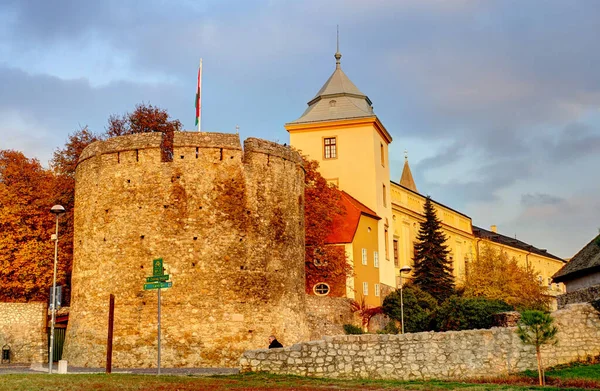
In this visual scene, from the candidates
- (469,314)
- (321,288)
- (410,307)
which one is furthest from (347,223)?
(469,314)

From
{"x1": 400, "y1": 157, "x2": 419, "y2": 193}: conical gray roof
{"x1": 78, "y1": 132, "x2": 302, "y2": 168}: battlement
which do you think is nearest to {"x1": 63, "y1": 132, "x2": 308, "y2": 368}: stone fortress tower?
{"x1": 78, "y1": 132, "x2": 302, "y2": 168}: battlement

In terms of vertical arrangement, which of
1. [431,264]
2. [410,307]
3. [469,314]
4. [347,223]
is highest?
[347,223]

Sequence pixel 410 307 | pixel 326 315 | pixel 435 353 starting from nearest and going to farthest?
pixel 435 353 → pixel 326 315 → pixel 410 307

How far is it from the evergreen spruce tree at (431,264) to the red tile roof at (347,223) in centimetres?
814

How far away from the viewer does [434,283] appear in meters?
55.4

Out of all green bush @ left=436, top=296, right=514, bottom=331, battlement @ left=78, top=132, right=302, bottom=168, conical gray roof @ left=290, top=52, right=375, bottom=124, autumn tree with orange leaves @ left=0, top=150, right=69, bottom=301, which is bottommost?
green bush @ left=436, top=296, right=514, bottom=331

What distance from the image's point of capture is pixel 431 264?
185ft

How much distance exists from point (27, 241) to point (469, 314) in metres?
22.0

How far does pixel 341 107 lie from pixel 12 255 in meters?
27.8

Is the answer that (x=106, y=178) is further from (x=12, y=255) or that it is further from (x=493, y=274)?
(x=493, y=274)

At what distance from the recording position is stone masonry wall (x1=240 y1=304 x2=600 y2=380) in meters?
21.0

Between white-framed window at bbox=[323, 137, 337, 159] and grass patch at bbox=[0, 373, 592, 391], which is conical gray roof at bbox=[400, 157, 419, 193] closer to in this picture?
white-framed window at bbox=[323, 137, 337, 159]

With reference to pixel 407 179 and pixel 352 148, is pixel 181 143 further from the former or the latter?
pixel 407 179

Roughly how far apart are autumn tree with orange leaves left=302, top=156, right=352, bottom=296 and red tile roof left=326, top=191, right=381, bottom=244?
704 mm
